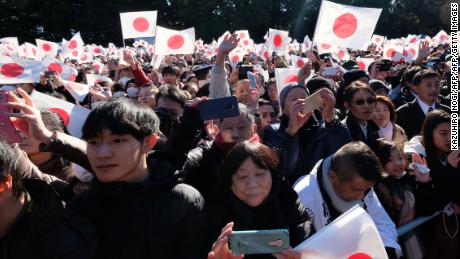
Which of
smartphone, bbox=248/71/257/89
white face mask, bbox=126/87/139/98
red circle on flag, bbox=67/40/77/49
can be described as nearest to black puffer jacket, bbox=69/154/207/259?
white face mask, bbox=126/87/139/98

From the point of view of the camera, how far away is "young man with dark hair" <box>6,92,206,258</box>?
1.53 m

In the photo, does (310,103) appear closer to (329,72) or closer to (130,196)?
(130,196)

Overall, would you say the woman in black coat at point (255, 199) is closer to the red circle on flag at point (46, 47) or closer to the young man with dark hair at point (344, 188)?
the young man with dark hair at point (344, 188)

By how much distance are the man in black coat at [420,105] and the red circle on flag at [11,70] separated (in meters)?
3.18

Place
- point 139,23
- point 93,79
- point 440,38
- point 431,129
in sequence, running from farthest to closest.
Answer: point 440,38, point 139,23, point 93,79, point 431,129

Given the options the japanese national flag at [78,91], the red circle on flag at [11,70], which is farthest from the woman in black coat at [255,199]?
the japanese national flag at [78,91]

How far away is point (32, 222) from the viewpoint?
1.35 metres

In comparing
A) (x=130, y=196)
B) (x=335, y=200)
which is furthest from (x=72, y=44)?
(x=130, y=196)

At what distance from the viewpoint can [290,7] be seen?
1425 inches

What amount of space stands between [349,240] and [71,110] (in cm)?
158

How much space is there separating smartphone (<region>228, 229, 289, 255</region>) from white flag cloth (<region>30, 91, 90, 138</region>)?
1.28m

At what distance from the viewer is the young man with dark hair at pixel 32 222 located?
134 centimetres

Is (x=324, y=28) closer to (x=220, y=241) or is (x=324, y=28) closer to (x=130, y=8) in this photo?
(x=220, y=241)

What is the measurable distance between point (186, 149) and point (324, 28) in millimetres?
3578
